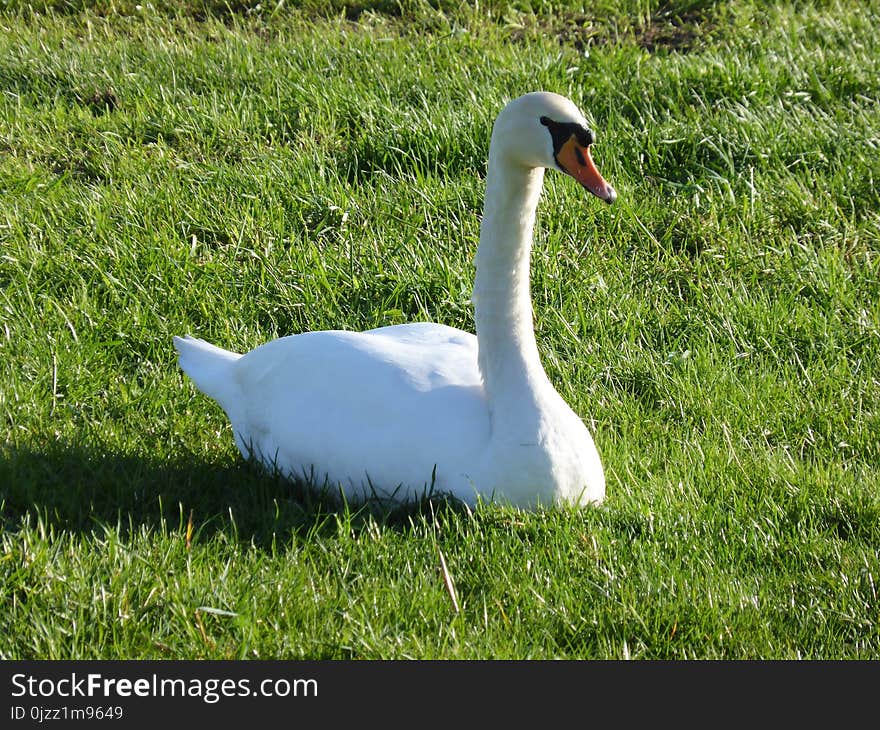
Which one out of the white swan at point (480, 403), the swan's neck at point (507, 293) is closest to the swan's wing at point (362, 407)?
the white swan at point (480, 403)

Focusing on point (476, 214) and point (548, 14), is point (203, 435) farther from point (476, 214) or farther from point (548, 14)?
point (548, 14)

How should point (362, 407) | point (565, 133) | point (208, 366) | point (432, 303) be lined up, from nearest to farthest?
point (565, 133), point (362, 407), point (208, 366), point (432, 303)

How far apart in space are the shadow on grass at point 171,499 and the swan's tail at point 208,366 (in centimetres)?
36

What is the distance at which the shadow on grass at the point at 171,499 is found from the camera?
4.05 metres

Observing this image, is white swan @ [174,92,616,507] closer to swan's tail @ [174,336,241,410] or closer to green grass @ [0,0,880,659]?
green grass @ [0,0,880,659]

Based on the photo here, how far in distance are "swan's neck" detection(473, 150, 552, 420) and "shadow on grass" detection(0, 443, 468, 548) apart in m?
0.45

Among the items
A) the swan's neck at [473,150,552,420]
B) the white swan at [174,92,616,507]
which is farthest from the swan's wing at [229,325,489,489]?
the swan's neck at [473,150,552,420]

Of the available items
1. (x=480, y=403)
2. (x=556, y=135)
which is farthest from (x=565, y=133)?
(x=480, y=403)

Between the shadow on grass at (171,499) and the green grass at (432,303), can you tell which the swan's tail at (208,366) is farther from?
the shadow on grass at (171,499)

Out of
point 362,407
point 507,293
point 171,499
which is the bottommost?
→ point 171,499

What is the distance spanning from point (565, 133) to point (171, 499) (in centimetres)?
175

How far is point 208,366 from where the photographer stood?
492 centimetres

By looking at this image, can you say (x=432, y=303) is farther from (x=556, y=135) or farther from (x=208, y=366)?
(x=556, y=135)

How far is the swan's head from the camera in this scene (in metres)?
3.91
